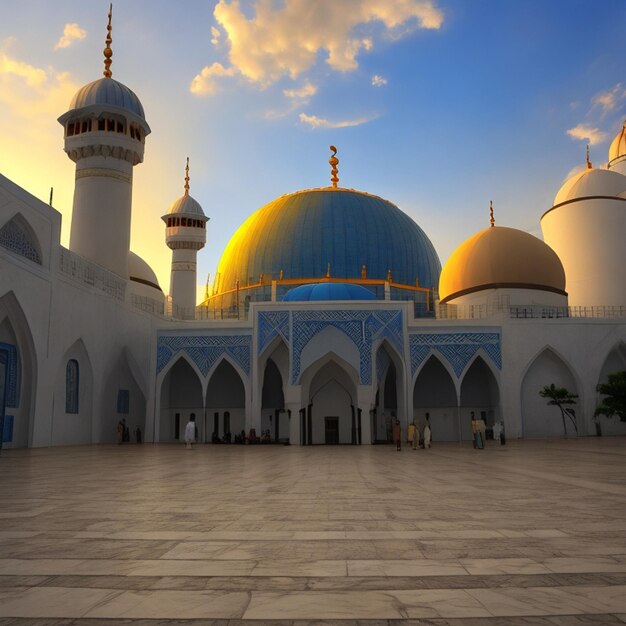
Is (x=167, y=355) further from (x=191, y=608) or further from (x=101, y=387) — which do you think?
(x=191, y=608)

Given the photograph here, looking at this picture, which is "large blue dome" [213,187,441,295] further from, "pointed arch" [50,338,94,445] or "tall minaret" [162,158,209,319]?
"pointed arch" [50,338,94,445]

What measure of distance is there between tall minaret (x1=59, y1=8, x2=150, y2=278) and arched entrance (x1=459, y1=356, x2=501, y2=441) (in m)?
14.6

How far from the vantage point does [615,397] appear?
2408cm

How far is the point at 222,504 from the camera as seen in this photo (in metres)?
5.99

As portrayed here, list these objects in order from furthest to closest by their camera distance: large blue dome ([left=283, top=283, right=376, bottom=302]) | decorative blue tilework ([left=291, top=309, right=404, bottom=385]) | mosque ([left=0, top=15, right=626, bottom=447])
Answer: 1. large blue dome ([left=283, top=283, right=376, bottom=302])
2. decorative blue tilework ([left=291, top=309, right=404, bottom=385])
3. mosque ([left=0, top=15, right=626, bottom=447])

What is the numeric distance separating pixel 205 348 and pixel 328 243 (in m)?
11.6

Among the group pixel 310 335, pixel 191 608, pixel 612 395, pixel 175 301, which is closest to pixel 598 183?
pixel 612 395

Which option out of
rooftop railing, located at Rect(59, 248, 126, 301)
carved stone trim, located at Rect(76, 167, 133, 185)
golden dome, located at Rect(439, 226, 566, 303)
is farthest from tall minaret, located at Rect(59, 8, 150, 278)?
golden dome, located at Rect(439, 226, 566, 303)

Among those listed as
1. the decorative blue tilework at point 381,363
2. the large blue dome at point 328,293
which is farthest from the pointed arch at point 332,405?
the large blue dome at point 328,293

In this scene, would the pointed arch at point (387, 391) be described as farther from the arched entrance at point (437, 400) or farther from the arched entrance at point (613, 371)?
the arched entrance at point (613, 371)

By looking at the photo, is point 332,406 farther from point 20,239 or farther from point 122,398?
point 20,239

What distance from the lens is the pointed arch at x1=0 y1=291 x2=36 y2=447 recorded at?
17.9m

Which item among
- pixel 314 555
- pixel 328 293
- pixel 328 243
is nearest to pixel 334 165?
pixel 328 243

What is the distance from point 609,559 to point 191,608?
2.12m
